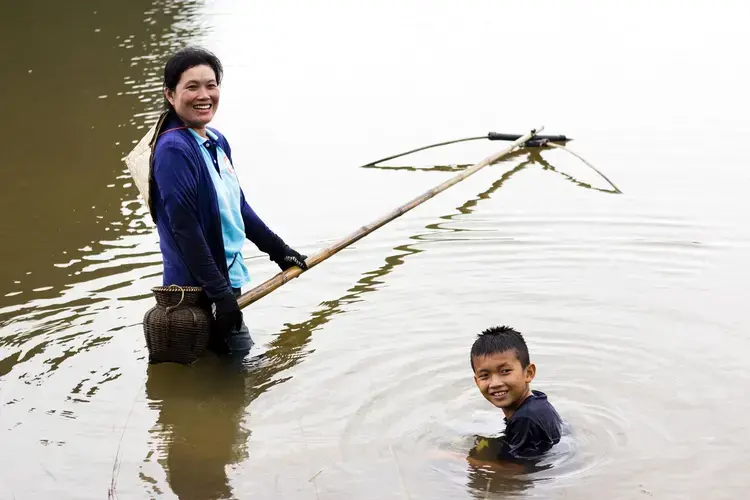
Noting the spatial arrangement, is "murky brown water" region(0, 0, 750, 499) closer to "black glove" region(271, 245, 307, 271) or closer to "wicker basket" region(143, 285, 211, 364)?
"wicker basket" region(143, 285, 211, 364)

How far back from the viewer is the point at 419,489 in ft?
12.9

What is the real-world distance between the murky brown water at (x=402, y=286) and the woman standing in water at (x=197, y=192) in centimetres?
55

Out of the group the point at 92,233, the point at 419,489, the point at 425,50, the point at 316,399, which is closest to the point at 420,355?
the point at 316,399

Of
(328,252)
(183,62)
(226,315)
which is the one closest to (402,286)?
(328,252)

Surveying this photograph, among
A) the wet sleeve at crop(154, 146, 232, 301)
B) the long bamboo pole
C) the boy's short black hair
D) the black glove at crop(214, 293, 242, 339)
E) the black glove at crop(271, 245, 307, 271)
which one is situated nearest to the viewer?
the boy's short black hair

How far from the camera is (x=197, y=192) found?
15.4 ft

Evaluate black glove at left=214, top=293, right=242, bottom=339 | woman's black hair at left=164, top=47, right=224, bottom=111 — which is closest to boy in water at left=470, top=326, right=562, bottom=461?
black glove at left=214, top=293, right=242, bottom=339

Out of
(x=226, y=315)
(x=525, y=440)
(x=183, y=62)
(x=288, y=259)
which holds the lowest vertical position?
(x=525, y=440)

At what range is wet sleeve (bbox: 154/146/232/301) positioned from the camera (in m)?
4.58

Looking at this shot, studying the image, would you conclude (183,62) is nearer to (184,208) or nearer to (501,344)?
(184,208)

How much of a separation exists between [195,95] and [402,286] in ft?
6.65

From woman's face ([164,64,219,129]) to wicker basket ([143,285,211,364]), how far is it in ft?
2.65

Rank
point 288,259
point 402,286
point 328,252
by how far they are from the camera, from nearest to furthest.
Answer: point 288,259 → point 328,252 → point 402,286

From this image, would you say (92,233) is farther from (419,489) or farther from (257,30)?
(257,30)
